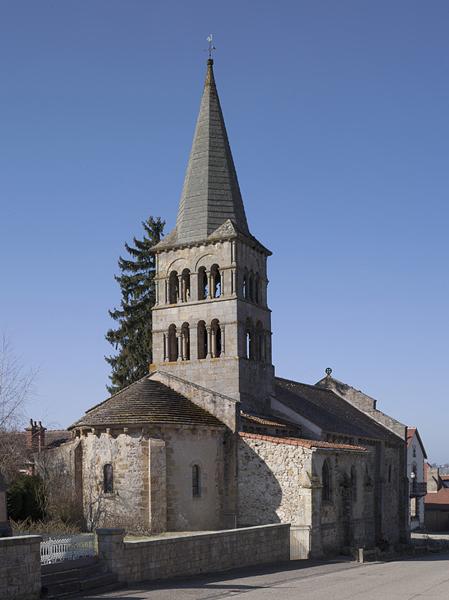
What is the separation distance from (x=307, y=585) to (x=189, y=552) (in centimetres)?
363

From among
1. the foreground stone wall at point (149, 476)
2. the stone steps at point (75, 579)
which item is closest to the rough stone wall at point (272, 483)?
the foreground stone wall at point (149, 476)

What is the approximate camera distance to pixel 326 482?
34.2 meters

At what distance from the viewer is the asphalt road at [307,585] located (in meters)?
19.7

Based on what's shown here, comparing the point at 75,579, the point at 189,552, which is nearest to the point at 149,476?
the point at 189,552

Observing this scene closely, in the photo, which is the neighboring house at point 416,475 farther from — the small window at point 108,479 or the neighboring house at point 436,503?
the small window at point 108,479

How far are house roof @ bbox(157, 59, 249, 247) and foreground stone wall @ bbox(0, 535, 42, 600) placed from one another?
70.0 feet

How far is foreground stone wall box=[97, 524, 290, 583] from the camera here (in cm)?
2111

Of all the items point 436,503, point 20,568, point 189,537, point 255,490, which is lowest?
point 436,503

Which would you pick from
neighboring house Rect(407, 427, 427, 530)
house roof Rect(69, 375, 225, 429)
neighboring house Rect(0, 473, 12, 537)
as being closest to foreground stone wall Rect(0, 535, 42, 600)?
neighboring house Rect(0, 473, 12, 537)

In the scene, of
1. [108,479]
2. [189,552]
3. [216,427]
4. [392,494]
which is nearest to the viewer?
[189,552]

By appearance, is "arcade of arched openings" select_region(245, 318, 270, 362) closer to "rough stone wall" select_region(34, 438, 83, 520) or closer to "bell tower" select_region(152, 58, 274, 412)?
"bell tower" select_region(152, 58, 274, 412)

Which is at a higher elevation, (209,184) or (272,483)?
(209,184)

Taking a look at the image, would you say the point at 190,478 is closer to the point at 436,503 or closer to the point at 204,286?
the point at 204,286

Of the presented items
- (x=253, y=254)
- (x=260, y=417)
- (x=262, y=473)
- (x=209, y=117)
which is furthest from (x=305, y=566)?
(x=209, y=117)
